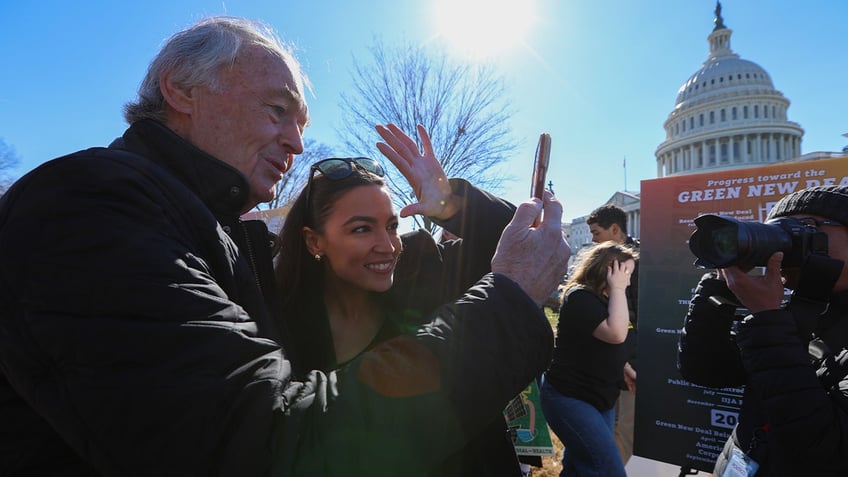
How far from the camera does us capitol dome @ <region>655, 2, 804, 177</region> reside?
6088 cm

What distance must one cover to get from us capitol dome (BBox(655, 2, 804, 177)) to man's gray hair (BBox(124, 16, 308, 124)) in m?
68.3

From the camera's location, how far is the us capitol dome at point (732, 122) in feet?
200

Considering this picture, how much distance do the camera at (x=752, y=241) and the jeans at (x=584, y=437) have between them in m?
1.85

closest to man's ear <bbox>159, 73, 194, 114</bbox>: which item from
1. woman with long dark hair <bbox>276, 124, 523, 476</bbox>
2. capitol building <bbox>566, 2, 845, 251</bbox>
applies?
woman with long dark hair <bbox>276, 124, 523, 476</bbox>

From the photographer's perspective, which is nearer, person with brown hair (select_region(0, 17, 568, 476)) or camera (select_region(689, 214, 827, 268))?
person with brown hair (select_region(0, 17, 568, 476))

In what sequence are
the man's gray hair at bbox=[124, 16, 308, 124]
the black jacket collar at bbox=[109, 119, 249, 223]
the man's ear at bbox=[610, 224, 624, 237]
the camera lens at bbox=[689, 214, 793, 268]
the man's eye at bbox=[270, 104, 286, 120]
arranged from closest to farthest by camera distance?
the black jacket collar at bbox=[109, 119, 249, 223] → the man's gray hair at bbox=[124, 16, 308, 124] → the man's eye at bbox=[270, 104, 286, 120] → the camera lens at bbox=[689, 214, 793, 268] → the man's ear at bbox=[610, 224, 624, 237]

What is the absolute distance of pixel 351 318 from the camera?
2113 mm

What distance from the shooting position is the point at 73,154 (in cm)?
79

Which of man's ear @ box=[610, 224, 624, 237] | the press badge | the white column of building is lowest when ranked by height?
the press badge

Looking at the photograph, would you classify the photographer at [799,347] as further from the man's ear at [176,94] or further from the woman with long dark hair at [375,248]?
the man's ear at [176,94]

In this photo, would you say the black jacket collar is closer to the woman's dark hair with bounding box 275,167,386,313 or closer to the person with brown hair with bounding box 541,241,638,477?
the woman's dark hair with bounding box 275,167,386,313

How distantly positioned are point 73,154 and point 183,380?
46 cm

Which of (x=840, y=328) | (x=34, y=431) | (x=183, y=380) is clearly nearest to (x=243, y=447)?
(x=183, y=380)

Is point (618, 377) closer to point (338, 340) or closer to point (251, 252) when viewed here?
point (338, 340)
